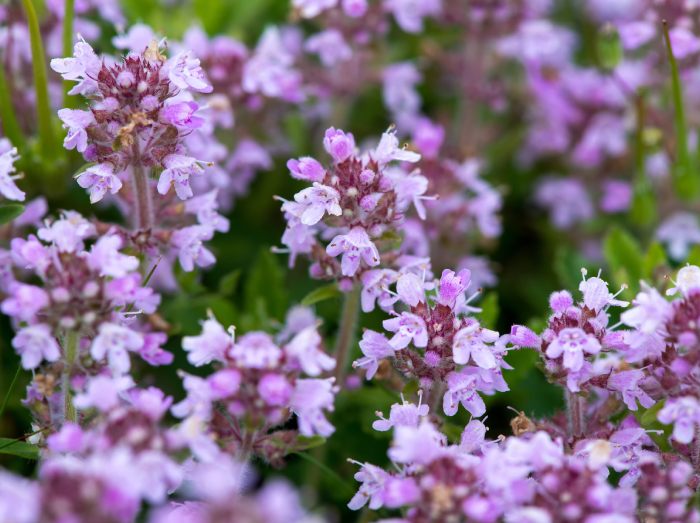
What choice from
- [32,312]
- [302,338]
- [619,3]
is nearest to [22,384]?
[32,312]

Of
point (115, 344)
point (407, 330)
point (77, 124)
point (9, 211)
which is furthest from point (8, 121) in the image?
point (407, 330)

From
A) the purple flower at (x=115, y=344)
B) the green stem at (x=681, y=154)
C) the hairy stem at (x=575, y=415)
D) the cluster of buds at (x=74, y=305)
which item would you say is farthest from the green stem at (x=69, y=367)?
the green stem at (x=681, y=154)

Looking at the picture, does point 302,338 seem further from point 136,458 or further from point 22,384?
point 22,384

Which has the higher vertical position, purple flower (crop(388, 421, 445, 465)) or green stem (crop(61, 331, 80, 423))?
green stem (crop(61, 331, 80, 423))

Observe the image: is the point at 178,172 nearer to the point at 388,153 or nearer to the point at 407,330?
the point at 388,153

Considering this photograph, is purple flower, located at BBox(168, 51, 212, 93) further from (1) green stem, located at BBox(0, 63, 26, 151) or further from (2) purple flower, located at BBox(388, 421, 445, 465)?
(2) purple flower, located at BBox(388, 421, 445, 465)

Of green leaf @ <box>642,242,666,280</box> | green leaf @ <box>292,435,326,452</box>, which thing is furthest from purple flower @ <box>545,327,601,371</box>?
green leaf @ <box>642,242,666,280</box>
